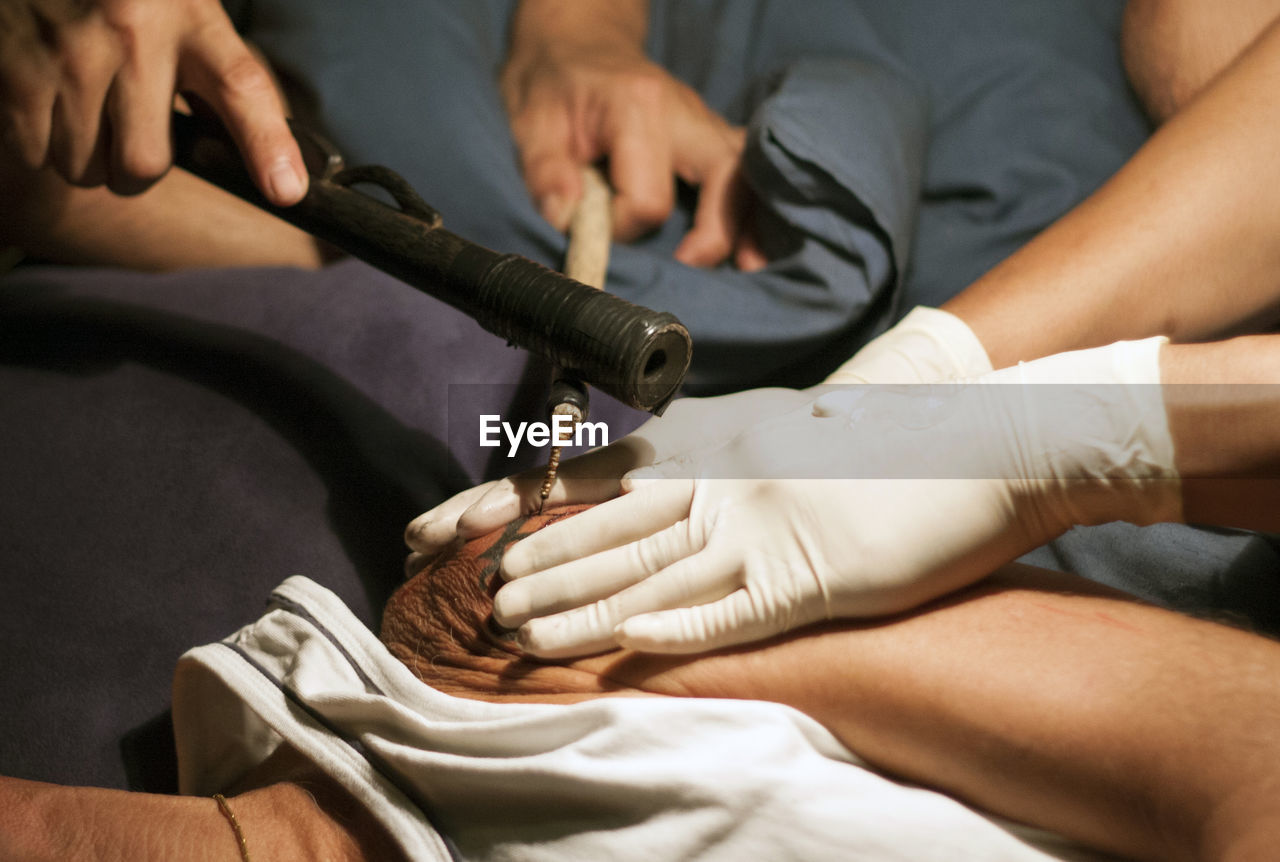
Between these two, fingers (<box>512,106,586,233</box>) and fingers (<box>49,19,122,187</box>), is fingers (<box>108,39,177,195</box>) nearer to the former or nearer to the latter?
fingers (<box>49,19,122,187</box>)

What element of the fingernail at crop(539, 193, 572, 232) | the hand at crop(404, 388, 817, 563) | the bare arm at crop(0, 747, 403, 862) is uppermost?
the fingernail at crop(539, 193, 572, 232)

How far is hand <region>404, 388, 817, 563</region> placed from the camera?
781mm

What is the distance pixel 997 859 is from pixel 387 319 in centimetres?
89

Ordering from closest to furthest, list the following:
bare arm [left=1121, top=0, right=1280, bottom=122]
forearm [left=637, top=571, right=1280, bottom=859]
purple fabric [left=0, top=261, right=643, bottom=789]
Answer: forearm [left=637, top=571, right=1280, bottom=859] < purple fabric [left=0, top=261, right=643, bottom=789] < bare arm [left=1121, top=0, right=1280, bottom=122]

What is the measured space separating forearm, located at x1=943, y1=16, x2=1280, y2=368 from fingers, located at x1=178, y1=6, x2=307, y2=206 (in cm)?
Answer: 79

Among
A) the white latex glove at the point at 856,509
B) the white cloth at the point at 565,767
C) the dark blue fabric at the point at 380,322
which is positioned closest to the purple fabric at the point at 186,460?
the dark blue fabric at the point at 380,322

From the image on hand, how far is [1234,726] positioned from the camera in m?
0.51

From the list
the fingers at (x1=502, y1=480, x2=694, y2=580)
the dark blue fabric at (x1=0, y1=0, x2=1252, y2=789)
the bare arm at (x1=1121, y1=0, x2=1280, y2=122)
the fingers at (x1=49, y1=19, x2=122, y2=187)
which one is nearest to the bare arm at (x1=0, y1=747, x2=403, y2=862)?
the dark blue fabric at (x1=0, y1=0, x2=1252, y2=789)

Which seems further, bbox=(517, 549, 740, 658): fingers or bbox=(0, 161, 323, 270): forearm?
bbox=(0, 161, 323, 270): forearm

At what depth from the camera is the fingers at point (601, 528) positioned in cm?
73

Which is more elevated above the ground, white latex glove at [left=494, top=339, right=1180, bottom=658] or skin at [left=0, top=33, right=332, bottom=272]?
skin at [left=0, top=33, right=332, bottom=272]

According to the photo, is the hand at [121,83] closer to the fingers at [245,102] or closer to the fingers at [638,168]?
the fingers at [245,102]

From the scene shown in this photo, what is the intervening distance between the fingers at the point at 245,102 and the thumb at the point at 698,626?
58cm

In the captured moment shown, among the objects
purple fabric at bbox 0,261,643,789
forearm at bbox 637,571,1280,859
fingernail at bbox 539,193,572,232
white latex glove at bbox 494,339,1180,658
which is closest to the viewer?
forearm at bbox 637,571,1280,859
